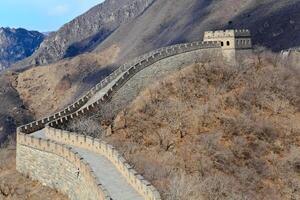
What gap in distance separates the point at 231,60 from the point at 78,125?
23628 mm

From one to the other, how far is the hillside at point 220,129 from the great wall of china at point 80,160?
2685 millimetres

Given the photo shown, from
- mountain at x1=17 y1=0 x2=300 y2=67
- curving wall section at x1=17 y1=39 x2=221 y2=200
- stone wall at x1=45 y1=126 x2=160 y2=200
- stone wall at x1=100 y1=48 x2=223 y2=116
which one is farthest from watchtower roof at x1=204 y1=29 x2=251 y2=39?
mountain at x1=17 y1=0 x2=300 y2=67

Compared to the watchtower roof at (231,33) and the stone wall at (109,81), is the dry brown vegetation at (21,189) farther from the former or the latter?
the watchtower roof at (231,33)

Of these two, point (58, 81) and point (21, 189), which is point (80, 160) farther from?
point (58, 81)

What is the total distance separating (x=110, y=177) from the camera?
33969 millimetres

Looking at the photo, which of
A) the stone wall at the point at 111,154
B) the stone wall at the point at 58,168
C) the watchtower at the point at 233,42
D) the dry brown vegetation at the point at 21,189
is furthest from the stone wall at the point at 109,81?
the dry brown vegetation at the point at 21,189

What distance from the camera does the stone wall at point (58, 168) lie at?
34631mm

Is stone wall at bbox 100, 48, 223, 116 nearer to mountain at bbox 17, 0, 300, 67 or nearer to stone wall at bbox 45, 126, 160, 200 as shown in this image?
stone wall at bbox 45, 126, 160, 200

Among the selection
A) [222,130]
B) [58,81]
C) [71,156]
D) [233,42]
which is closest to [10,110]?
[58,81]

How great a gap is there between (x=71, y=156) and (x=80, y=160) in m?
2.66

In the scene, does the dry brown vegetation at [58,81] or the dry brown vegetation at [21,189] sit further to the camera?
the dry brown vegetation at [58,81]

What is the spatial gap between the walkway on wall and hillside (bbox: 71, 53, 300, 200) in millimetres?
2879

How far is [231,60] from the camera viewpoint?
69750 millimetres

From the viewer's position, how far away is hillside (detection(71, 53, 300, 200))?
48.3m
